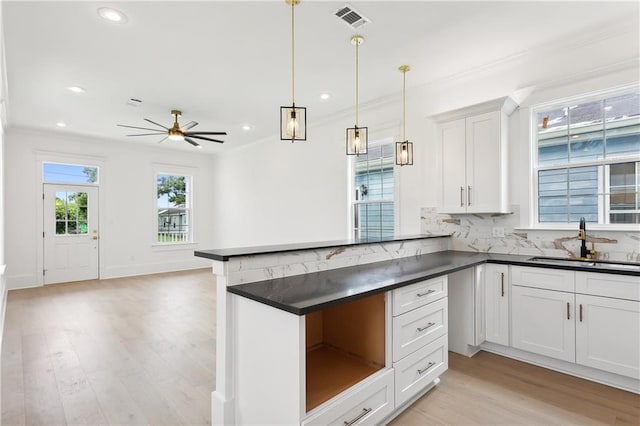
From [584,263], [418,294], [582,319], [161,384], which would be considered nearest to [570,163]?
[584,263]

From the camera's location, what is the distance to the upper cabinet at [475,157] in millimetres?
3266

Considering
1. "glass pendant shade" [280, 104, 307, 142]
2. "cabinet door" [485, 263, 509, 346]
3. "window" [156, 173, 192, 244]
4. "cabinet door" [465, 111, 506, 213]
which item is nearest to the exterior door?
"window" [156, 173, 192, 244]

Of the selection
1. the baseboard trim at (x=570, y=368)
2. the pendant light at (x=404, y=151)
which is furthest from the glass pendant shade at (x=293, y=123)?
the baseboard trim at (x=570, y=368)

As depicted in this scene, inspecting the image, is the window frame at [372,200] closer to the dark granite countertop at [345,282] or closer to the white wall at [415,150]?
the white wall at [415,150]

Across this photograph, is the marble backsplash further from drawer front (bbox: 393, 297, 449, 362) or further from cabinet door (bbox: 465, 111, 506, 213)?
drawer front (bbox: 393, 297, 449, 362)

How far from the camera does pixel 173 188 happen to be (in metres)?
7.95

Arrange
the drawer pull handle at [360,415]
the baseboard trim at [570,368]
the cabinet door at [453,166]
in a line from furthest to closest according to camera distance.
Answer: the cabinet door at [453,166], the baseboard trim at [570,368], the drawer pull handle at [360,415]

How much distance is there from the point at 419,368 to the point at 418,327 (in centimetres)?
29

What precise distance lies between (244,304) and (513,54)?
352cm

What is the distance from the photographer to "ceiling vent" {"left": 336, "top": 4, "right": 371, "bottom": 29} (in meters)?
2.61

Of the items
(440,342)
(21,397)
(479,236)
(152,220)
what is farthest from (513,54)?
(152,220)

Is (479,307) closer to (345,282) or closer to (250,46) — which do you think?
(345,282)

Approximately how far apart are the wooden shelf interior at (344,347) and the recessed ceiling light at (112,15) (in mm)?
2848

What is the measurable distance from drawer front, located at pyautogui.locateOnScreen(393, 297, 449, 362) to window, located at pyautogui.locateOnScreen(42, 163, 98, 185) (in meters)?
7.13
